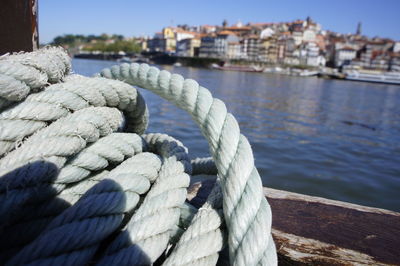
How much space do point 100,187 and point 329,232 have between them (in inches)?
28.6

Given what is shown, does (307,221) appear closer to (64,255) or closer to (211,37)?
(64,255)

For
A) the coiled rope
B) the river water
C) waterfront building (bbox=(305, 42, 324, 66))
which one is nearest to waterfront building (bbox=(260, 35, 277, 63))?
waterfront building (bbox=(305, 42, 324, 66))

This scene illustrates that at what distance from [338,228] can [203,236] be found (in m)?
0.52

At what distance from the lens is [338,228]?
1039 millimetres

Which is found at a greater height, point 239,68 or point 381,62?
point 381,62

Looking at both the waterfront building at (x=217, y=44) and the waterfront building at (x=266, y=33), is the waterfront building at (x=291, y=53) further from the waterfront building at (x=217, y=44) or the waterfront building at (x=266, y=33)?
the waterfront building at (x=217, y=44)

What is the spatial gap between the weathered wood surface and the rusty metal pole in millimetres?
887

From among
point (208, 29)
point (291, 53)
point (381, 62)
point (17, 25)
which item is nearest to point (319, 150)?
point (17, 25)

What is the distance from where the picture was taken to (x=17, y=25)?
47.4 inches

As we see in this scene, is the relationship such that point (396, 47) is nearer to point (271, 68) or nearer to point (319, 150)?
point (271, 68)

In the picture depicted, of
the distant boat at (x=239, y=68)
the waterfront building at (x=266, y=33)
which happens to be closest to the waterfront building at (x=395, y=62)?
the waterfront building at (x=266, y=33)

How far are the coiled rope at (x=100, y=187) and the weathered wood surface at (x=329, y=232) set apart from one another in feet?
0.74

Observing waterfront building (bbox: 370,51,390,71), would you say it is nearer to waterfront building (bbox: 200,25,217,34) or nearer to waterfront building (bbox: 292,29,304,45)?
waterfront building (bbox: 292,29,304,45)

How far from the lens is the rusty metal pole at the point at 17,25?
1.16 m
